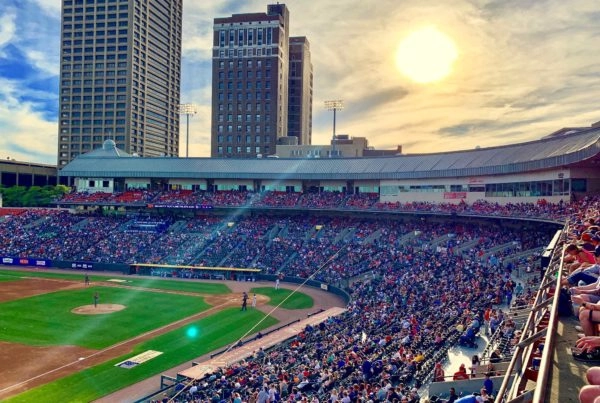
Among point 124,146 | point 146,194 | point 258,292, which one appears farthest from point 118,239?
point 124,146

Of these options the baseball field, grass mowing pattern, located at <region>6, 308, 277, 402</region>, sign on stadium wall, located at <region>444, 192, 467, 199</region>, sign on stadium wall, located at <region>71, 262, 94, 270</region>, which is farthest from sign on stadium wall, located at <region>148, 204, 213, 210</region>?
sign on stadium wall, located at <region>444, 192, 467, 199</region>

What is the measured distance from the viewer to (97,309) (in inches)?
1522

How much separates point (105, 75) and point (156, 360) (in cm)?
12716

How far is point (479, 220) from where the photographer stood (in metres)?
49.8

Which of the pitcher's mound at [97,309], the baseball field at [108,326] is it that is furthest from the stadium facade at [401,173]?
the pitcher's mound at [97,309]

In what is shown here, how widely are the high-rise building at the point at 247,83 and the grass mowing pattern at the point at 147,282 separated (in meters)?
62.5

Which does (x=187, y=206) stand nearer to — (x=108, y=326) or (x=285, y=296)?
(x=285, y=296)

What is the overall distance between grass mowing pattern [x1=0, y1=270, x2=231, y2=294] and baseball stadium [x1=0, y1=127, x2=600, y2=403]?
1.77 ft

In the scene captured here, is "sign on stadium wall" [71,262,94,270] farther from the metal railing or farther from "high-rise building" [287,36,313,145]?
"high-rise building" [287,36,313,145]

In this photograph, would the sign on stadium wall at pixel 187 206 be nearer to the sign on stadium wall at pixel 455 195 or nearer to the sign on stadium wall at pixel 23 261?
the sign on stadium wall at pixel 23 261

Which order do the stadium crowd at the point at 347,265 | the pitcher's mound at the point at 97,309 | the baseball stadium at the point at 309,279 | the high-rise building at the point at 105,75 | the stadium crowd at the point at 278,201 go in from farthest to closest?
the high-rise building at the point at 105,75 → the stadium crowd at the point at 278,201 → the pitcher's mound at the point at 97,309 → the stadium crowd at the point at 347,265 → the baseball stadium at the point at 309,279

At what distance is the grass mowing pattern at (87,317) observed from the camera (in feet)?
102

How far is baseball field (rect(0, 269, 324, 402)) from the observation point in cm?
2481

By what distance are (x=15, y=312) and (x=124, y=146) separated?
104680 millimetres
